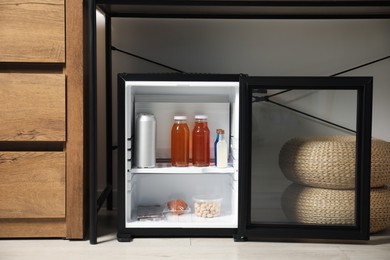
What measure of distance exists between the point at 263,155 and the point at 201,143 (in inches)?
8.8

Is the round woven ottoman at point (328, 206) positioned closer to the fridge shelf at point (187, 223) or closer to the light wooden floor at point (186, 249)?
the light wooden floor at point (186, 249)

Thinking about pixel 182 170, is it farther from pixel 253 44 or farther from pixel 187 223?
pixel 253 44

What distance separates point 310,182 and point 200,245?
0.41 meters

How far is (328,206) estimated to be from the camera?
5.54 feet

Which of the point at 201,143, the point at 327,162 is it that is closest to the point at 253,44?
the point at 201,143

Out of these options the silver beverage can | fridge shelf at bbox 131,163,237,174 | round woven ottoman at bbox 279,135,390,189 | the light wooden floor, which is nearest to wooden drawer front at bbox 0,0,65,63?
the silver beverage can

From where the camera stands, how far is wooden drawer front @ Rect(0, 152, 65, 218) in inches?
64.3

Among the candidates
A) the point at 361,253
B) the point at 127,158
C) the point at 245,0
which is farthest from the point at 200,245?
the point at 245,0

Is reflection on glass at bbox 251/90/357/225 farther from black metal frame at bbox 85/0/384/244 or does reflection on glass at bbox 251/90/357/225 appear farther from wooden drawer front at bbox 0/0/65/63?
wooden drawer front at bbox 0/0/65/63

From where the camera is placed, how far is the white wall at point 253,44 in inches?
83.8

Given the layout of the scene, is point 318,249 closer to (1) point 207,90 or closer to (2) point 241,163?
(2) point 241,163

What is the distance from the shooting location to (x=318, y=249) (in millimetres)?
1611

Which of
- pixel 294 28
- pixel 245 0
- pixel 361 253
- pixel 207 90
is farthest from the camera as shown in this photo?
pixel 294 28

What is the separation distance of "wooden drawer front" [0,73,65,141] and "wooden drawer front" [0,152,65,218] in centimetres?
6
